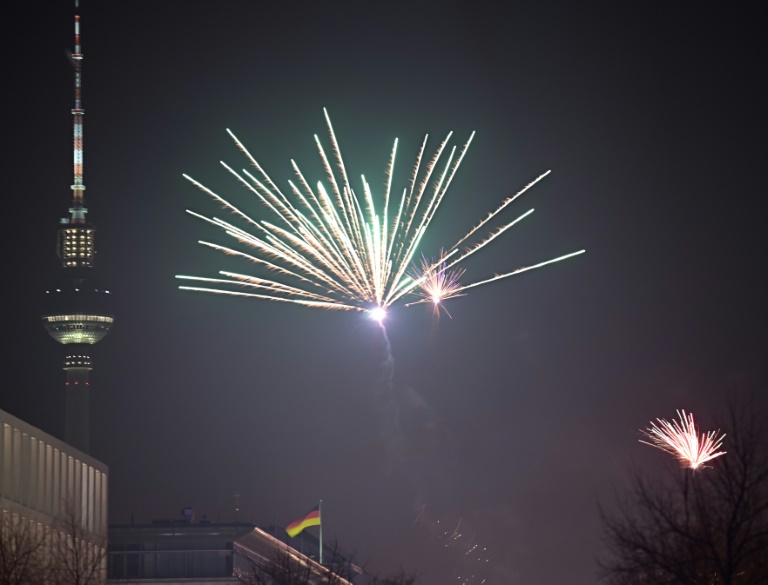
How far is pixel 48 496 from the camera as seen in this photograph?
360 feet

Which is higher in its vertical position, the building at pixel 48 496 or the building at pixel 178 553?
the building at pixel 178 553

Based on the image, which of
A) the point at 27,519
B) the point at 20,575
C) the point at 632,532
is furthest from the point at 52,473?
the point at 632,532

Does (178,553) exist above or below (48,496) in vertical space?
above

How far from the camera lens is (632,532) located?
57.6 m

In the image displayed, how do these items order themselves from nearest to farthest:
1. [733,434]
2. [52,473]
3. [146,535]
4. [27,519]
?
1. [733,434]
2. [27,519]
3. [52,473]
4. [146,535]

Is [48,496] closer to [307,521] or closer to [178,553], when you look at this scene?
[307,521]

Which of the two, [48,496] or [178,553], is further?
[178,553]

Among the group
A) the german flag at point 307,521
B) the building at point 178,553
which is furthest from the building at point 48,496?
the building at point 178,553

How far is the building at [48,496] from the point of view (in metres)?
92.7

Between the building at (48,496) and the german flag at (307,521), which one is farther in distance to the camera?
the german flag at (307,521)

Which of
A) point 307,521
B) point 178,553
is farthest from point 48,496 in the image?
point 178,553

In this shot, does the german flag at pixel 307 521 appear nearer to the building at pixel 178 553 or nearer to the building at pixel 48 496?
the building at pixel 48 496

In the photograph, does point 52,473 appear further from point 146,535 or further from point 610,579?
point 146,535

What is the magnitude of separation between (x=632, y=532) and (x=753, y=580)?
407cm
